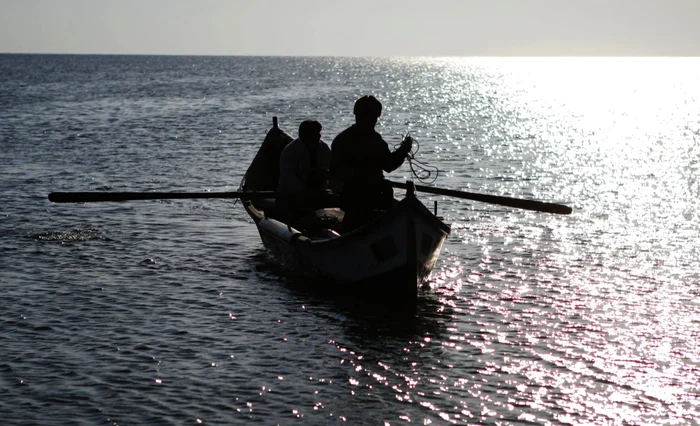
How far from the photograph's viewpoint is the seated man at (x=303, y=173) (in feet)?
60.5

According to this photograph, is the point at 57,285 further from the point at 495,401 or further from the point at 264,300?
the point at 495,401

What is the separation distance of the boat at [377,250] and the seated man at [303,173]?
426mm

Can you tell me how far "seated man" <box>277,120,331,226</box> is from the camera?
18453 mm

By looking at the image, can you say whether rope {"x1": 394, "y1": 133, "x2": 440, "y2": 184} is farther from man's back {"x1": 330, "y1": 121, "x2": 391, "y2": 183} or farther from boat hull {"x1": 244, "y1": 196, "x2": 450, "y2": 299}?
boat hull {"x1": 244, "y1": 196, "x2": 450, "y2": 299}

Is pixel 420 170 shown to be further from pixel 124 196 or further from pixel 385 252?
pixel 385 252

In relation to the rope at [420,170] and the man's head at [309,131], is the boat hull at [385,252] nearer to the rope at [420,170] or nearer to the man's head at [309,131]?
the rope at [420,170]

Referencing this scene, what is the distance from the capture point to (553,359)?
532 inches

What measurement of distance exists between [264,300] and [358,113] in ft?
11.7

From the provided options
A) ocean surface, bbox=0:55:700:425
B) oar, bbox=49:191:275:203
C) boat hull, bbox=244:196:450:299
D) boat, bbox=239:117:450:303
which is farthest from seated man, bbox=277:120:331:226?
ocean surface, bbox=0:55:700:425

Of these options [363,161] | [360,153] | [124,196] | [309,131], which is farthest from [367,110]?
[124,196]

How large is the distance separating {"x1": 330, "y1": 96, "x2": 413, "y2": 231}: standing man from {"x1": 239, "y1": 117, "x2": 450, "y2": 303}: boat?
1.97ft

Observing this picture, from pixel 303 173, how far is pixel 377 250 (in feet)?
10.2

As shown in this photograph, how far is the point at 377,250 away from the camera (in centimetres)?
1603

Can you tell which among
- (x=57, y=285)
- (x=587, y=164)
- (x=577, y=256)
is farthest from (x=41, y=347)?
(x=587, y=164)
